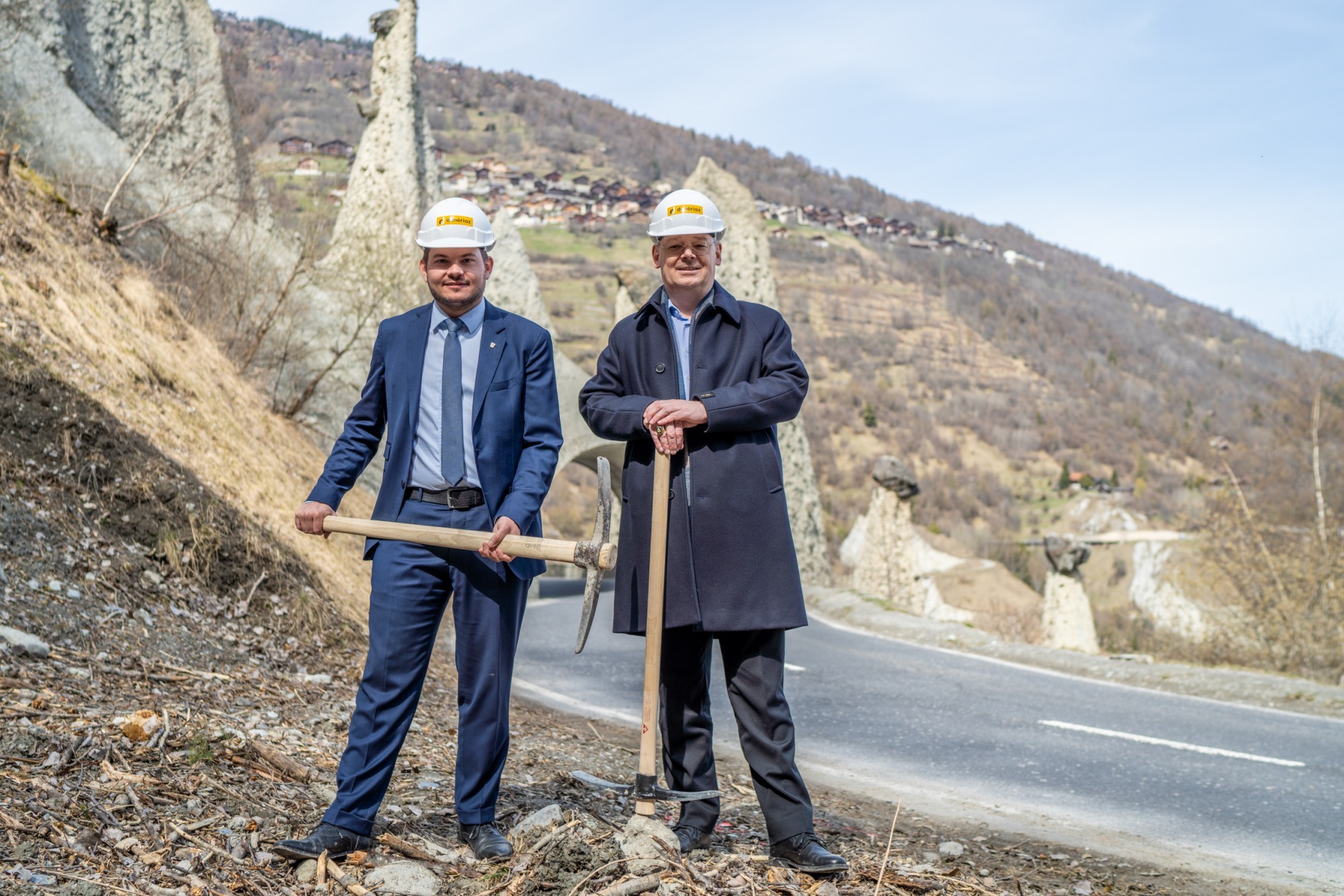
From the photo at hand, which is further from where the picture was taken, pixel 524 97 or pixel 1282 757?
pixel 524 97

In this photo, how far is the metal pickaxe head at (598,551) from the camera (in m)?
3.28

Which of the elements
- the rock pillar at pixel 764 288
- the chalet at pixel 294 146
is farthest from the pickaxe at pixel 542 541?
the rock pillar at pixel 764 288

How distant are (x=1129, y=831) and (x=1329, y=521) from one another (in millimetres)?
14702

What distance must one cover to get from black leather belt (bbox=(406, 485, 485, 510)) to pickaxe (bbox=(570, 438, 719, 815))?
1.94ft

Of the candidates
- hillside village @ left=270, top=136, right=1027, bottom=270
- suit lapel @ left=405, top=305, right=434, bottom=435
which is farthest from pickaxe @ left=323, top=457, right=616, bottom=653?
hillside village @ left=270, top=136, right=1027, bottom=270

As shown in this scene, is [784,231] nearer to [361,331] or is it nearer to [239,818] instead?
[361,331]

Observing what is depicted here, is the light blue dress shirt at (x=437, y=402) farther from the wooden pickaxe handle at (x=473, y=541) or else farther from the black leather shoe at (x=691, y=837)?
the black leather shoe at (x=691, y=837)

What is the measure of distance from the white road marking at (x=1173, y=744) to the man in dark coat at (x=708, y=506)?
4458mm

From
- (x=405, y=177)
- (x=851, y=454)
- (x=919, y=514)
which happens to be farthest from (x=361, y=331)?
(x=851, y=454)

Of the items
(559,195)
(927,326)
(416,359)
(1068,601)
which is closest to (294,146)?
(1068,601)

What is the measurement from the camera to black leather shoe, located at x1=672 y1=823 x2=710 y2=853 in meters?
3.50

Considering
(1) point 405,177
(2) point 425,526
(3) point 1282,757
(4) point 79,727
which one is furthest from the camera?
(1) point 405,177

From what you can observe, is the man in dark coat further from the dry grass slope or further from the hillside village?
the hillside village

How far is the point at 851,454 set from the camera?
82.3 m
